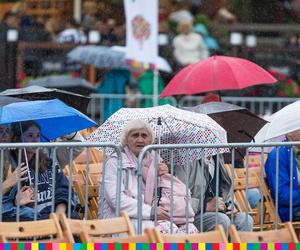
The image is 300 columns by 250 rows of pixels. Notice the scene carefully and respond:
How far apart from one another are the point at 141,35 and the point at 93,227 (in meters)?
9.48

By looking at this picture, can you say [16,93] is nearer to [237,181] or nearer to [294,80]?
[237,181]

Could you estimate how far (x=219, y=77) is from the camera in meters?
13.9

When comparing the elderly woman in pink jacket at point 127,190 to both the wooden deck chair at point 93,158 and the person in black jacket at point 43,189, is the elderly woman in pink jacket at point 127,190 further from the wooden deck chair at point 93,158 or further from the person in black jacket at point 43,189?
the wooden deck chair at point 93,158

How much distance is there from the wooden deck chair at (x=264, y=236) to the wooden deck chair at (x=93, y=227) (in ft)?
2.35

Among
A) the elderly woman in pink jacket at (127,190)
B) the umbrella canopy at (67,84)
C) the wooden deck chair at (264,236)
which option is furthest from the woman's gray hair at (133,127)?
the umbrella canopy at (67,84)

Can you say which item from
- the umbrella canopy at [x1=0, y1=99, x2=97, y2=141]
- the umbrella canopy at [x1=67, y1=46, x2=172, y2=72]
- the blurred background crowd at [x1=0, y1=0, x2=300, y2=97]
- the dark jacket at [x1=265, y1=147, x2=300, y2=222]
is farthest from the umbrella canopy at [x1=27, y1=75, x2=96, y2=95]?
the dark jacket at [x1=265, y1=147, x2=300, y2=222]

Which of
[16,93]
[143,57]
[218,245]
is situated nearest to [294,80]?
[143,57]

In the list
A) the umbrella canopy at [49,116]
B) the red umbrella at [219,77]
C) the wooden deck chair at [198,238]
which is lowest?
the wooden deck chair at [198,238]

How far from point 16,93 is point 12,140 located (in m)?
0.95

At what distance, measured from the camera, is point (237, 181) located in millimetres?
11555

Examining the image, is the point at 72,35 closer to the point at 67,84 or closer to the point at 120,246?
the point at 67,84

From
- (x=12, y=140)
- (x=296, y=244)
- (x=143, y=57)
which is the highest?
(x=143, y=57)

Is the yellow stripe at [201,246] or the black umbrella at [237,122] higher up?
the black umbrella at [237,122]

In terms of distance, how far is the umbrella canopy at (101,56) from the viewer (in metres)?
21.7
